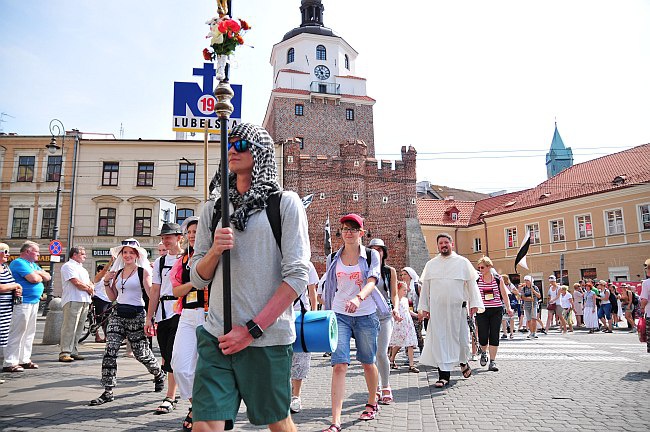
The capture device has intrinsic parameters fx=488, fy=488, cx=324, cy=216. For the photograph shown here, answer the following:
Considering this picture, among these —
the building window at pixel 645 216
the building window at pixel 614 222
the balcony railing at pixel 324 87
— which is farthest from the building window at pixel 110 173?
the building window at pixel 645 216

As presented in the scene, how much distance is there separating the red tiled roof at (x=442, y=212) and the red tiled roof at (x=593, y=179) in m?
4.98

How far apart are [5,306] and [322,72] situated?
44609mm

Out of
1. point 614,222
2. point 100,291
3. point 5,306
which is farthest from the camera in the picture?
point 614,222

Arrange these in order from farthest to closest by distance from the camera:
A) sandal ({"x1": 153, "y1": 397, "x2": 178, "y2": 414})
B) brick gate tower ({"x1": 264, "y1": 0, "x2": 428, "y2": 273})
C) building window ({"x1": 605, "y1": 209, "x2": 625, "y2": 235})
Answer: brick gate tower ({"x1": 264, "y1": 0, "x2": 428, "y2": 273}) < building window ({"x1": 605, "y1": 209, "x2": 625, "y2": 235}) < sandal ({"x1": 153, "y1": 397, "x2": 178, "y2": 414})

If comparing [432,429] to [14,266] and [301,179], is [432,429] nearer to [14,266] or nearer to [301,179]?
[14,266]

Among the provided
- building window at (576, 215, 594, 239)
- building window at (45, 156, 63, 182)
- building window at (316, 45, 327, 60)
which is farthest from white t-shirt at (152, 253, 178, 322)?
building window at (316, 45, 327, 60)

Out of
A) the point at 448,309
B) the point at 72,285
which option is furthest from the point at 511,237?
the point at 72,285

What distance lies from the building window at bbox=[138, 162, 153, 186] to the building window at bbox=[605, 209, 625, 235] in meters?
33.1

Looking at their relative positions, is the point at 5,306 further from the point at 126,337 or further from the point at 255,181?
the point at 255,181

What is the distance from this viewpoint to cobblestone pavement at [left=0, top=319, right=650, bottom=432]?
16.0ft

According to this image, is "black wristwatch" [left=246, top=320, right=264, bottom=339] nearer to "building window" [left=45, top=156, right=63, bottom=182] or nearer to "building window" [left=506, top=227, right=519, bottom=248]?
"building window" [left=45, top=156, right=63, bottom=182]

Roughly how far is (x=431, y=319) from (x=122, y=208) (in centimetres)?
3004

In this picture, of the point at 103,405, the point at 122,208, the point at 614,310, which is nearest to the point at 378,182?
the point at 122,208

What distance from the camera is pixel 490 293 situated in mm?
8883
